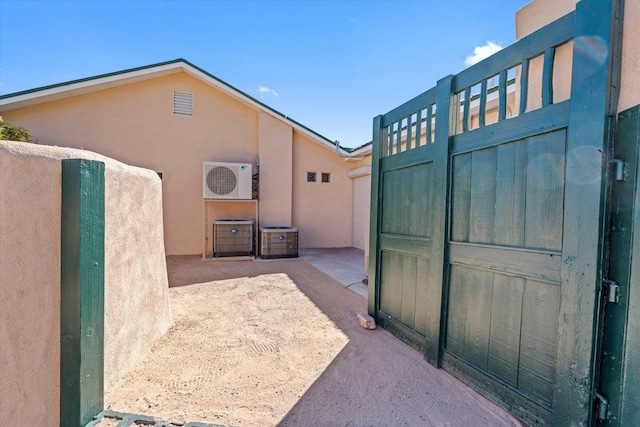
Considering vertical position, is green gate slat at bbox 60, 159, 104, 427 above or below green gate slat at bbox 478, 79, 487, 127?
below

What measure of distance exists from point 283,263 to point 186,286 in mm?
2270

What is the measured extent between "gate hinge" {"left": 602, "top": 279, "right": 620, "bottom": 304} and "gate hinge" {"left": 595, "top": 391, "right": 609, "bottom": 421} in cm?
44

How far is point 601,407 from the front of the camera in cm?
123

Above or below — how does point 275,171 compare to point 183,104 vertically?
below

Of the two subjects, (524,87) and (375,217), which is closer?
(524,87)

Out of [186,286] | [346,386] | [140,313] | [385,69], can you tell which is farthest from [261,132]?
[346,386]

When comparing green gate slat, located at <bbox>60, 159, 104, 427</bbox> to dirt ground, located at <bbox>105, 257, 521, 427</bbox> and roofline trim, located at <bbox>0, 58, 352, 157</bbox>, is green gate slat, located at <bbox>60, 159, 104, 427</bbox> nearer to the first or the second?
dirt ground, located at <bbox>105, 257, 521, 427</bbox>

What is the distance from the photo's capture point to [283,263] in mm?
6207

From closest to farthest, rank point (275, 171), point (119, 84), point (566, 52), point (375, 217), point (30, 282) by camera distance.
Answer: point (30, 282), point (566, 52), point (375, 217), point (119, 84), point (275, 171)

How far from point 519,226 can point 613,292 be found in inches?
19.8

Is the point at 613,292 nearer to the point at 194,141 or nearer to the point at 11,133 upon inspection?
the point at 194,141

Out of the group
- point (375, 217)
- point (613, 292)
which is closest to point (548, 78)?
point (613, 292)

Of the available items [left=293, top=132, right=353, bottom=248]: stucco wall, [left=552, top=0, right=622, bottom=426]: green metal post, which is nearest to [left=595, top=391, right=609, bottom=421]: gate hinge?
[left=552, top=0, right=622, bottom=426]: green metal post

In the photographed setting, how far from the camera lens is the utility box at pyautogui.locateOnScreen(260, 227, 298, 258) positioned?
6.68m
